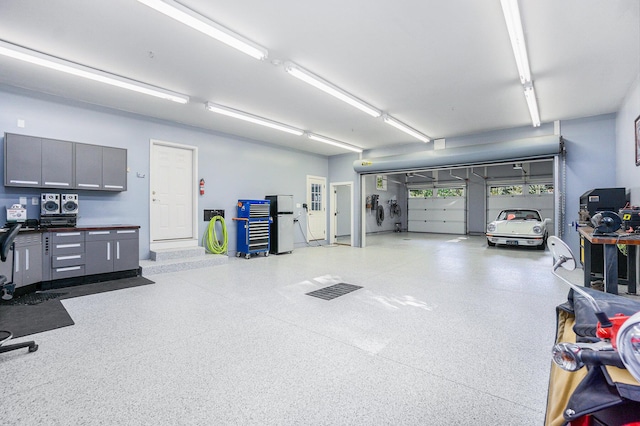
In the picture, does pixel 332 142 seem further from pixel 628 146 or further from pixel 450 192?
pixel 450 192

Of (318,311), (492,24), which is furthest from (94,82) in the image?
(492,24)

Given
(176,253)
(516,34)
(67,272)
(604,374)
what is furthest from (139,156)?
(604,374)

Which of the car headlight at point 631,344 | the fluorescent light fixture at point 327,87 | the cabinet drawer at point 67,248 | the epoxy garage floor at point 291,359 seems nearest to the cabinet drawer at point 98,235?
the cabinet drawer at point 67,248

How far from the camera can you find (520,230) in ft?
26.1

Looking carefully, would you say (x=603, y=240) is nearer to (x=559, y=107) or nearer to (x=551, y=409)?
(x=551, y=409)

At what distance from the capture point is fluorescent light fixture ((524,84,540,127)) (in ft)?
14.6

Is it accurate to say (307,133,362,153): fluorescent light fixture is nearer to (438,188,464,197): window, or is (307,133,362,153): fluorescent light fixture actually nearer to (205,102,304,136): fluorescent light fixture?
(205,102,304,136): fluorescent light fixture

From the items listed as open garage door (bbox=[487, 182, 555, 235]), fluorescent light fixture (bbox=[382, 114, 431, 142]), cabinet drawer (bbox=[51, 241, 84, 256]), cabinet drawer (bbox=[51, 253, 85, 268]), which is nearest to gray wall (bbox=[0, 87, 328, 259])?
cabinet drawer (bbox=[51, 241, 84, 256])

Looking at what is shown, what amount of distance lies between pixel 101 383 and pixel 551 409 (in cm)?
250

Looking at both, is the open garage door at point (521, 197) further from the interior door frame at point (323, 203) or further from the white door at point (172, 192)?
the white door at point (172, 192)

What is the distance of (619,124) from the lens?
212 inches

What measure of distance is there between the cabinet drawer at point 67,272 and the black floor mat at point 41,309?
19cm

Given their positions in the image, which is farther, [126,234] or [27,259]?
[126,234]

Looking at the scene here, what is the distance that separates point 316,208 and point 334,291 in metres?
5.50
